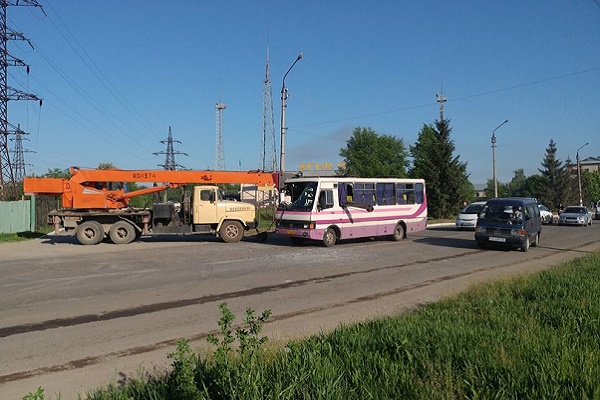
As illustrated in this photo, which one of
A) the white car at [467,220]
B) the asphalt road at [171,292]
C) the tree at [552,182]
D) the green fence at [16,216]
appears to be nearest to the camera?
the asphalt road at [171,292]

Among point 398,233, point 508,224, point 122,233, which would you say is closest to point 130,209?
point 122,233

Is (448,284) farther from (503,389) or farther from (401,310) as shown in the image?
(503,389)

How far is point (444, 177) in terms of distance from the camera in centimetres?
4266

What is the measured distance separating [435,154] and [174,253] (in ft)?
109

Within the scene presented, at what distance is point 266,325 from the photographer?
22.9ft

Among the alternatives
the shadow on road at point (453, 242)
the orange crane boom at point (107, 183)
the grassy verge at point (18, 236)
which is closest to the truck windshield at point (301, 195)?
the orange crane boom at point (107, 183)

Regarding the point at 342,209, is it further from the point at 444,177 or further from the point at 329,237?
the point at 444,177

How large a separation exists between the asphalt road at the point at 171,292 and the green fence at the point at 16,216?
21.5ft

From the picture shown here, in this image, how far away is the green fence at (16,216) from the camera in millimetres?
23750

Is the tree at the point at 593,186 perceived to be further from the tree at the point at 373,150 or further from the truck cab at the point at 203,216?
the truck cab at the point at 203,216

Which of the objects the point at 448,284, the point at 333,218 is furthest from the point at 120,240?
the point at 448,284

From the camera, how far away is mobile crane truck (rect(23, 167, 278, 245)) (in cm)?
1850

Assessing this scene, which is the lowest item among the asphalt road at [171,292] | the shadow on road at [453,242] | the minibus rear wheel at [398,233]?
the asphalt road at [171,292]

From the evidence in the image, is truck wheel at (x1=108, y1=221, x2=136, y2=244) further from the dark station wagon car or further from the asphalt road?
the dark station wagon car
